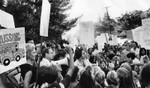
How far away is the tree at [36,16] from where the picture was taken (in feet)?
82.8

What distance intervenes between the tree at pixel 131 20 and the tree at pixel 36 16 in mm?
15935

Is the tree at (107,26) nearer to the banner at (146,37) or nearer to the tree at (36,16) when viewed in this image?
the tree at (36,16)

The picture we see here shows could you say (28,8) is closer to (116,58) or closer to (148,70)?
(116,58)

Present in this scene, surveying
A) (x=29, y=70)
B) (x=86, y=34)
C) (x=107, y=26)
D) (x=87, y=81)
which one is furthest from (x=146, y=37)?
(x=107, y=26)

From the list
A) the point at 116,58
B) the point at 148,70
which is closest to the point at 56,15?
the point at 116,58

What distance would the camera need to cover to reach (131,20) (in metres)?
46.1

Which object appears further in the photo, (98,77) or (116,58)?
(116,58)

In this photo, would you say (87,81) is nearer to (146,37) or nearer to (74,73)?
(74,73)

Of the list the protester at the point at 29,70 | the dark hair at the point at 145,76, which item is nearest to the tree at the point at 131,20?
the protester at the point at 29,70

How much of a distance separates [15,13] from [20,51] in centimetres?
2294

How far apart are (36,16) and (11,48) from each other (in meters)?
25.1

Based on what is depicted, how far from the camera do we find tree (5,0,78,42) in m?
25.2

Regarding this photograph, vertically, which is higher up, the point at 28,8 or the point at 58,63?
the point at 28,8

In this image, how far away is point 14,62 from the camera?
10.3 ft
